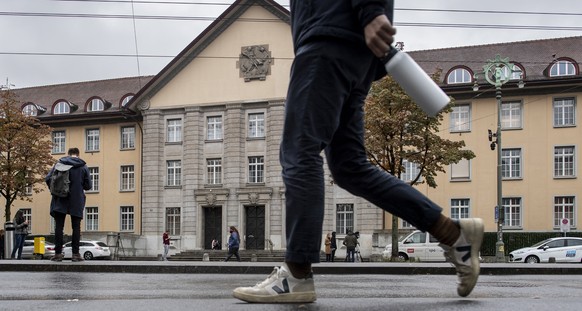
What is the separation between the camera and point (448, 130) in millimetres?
50281

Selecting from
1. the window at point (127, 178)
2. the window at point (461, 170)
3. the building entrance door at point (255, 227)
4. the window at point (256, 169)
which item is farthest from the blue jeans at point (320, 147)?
the window at point (127, 178)

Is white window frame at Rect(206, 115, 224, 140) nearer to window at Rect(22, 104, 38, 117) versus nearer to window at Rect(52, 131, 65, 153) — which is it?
window at Rect(52, 131, 65, 153)

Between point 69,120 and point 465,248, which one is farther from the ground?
point 69,120

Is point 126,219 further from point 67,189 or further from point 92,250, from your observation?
point 67,189

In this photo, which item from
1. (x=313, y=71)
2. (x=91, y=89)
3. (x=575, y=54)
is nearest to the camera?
(x=313, y=71)

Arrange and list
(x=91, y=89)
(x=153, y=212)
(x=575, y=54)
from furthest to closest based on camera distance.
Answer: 1. (x=91, y=89)
2. (x=153, y=212)
3. (x=575, y=54)

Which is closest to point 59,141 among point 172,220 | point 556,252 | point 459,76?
point 172,220

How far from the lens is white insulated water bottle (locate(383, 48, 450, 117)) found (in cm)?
374

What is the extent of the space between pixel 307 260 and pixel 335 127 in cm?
65

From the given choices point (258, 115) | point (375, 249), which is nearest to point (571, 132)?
point (375, 249)

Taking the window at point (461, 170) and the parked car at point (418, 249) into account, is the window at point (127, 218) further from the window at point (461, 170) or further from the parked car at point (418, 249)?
the window at point (461, 170)

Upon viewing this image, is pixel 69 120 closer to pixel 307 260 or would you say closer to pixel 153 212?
pixel 153 212

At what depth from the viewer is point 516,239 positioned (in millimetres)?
46562

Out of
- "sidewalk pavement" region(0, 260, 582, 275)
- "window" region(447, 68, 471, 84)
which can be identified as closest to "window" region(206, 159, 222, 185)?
"window" region(447, 68, 471, 84)
